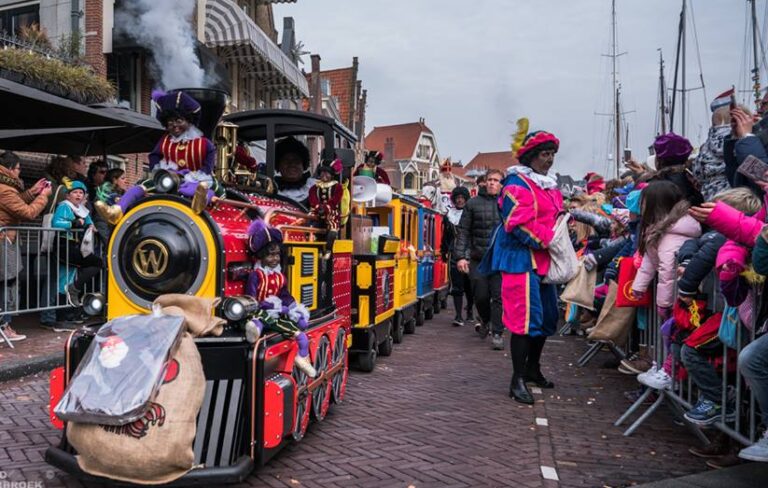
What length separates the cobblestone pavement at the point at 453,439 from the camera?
3588 mm

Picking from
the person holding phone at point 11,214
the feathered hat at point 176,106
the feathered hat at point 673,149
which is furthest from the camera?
the person holding phone at point 11,214

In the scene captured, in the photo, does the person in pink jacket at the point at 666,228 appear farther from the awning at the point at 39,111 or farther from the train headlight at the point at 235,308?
the awning at the point at 39,111

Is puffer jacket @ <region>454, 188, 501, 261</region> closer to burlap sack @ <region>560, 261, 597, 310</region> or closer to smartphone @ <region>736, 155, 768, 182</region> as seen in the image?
burlap sack @ <region>560, 261, 597, 310</region>

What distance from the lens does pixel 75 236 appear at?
7969 mm

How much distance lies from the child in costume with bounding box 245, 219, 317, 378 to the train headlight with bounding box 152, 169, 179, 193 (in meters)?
0.52

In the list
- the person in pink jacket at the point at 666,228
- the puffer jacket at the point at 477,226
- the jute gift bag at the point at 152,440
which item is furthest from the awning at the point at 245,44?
the jute gift bag at the point at 152,440

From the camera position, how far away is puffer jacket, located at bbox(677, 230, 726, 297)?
3.68 metres

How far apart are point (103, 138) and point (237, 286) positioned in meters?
6.87

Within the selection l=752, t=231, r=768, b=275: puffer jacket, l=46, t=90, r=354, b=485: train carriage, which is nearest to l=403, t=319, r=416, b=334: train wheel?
l=46, t=90, r=354, b=485: train carriage

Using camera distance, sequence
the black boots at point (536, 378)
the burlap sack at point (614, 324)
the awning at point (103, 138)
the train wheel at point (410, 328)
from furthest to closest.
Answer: the train wheel at point (410, 328) → the awning at point (103, 138) → the black boots at point (536, 378) → the burlap sack at point (614, 324)

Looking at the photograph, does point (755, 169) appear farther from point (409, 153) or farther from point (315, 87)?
point (409, 153)

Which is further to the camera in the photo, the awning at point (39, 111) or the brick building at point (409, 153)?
the brick building at point (409, 153)

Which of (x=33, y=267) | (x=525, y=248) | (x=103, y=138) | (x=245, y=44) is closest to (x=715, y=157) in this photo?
(x=525, y=248)

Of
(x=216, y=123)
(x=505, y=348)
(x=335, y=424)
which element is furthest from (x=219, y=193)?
(x=505, y=348)
